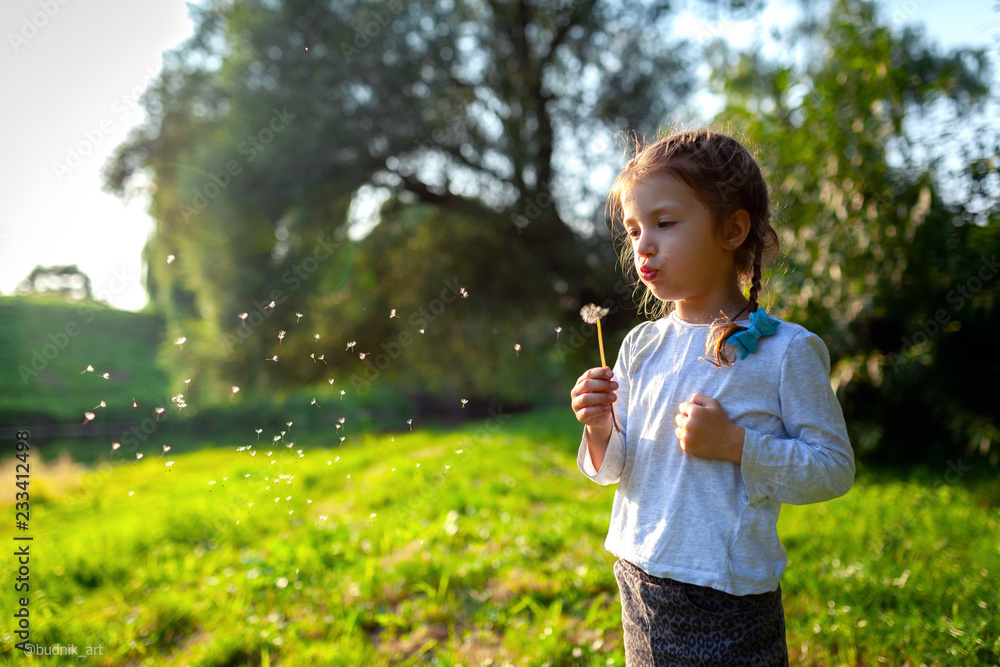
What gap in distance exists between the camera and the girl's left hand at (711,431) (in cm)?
123

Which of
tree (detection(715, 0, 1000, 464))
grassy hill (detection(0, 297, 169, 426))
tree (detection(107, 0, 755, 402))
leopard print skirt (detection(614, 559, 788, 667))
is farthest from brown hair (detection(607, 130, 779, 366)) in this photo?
tree (detection(107, 0, 755, 402))

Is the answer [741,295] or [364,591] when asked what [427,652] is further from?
[741,295]

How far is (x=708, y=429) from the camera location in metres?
1.23

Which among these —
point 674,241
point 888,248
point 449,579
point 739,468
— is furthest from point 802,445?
point 888,248

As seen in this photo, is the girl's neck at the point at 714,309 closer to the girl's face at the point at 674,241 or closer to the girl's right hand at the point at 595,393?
the girl's face at the point at 674,241

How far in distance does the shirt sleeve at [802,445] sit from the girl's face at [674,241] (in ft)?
0.83

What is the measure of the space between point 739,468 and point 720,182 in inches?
25.9

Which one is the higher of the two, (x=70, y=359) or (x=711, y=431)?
(x=711, y=431)

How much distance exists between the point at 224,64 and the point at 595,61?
16.6 ft

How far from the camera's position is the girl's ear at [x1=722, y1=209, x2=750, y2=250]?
139cm

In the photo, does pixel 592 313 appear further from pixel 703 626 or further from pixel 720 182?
pixel 703 626

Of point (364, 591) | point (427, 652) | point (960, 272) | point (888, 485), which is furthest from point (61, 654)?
point (960, 272)

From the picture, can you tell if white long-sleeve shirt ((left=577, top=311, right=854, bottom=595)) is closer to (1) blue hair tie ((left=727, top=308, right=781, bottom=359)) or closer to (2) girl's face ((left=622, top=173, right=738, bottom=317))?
(1) blue hair tie ((left=727, top=308, right=781, bottom=359))

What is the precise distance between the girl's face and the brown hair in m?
0.03
